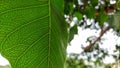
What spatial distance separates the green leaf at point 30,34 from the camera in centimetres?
55

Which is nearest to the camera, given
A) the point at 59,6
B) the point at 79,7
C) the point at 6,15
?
the point at 6,15

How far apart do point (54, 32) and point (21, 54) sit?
81mm

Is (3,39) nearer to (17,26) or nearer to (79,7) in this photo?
(17,26)

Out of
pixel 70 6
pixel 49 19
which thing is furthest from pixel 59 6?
pixel 70 6

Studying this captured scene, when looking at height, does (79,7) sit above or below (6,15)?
below

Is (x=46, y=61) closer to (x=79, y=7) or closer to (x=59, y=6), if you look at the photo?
(x=59, y=6)

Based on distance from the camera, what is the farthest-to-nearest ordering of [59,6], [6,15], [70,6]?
[70,6] → [59,6] → [6,15]

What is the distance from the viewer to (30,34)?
0.57 m

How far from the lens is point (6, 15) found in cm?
55

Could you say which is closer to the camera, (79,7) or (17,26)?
(17,26)

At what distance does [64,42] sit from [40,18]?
3.4 inches

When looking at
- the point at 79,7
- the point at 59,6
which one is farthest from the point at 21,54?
the point at 79,7

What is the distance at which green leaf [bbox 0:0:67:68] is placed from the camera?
0.55 metres

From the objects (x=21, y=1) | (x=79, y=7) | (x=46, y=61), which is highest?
(x=21, y=1)
